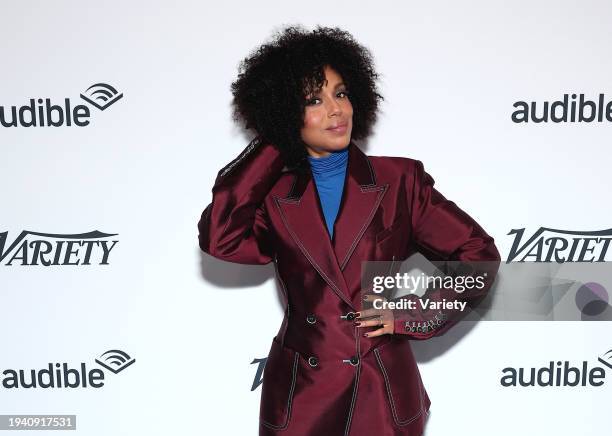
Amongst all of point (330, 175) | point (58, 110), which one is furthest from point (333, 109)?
point (58, 110)

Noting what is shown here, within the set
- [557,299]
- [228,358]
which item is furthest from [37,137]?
[557,299]

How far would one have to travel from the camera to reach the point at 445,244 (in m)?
1.43

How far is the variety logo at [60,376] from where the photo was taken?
6.26 ft

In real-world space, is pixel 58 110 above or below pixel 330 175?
above

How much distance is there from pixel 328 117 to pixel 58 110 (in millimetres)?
900

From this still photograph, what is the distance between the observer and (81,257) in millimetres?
1817

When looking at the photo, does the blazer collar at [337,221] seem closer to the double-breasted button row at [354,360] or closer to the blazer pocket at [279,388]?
the double-breasted button row at [354,360]

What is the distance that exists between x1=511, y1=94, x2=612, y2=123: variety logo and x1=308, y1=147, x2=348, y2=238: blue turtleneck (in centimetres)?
62

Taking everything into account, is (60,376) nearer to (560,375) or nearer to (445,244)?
(445,244)

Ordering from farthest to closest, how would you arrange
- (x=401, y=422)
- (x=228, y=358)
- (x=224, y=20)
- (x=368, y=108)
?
(x=228, y=358), (x=224, y=20), (x=368, y=108), (x=401, y=422)

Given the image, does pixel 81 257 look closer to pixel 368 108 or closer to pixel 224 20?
pixel 224 20

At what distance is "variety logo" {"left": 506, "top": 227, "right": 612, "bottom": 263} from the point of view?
1.76 meters

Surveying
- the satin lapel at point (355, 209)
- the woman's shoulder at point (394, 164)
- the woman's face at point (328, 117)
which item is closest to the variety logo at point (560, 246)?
the woman's shoulder at point (394, 164)

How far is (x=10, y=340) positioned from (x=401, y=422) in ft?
4.36
